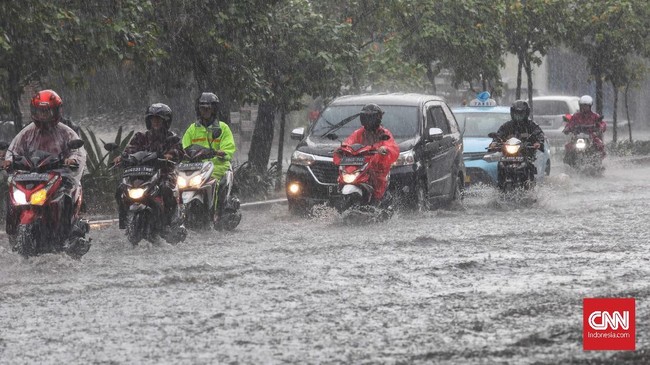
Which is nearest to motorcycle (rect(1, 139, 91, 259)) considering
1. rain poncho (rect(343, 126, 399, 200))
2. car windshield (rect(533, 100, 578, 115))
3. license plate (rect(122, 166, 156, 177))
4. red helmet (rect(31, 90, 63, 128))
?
red helmet (rect(31, 90, 63, 128))

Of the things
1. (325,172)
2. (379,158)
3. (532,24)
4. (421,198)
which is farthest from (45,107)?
(532,24)

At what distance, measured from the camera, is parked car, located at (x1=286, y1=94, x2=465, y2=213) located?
1612cm

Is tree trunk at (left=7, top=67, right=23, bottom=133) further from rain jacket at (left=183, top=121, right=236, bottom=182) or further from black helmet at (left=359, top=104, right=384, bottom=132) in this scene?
black helmet at (left=359, top=104, right=384, bottom=132)

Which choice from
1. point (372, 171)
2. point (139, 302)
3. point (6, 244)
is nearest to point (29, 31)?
point (6, 244)

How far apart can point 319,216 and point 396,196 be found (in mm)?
942

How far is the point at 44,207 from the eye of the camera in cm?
1109

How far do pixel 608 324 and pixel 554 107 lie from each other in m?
29.8

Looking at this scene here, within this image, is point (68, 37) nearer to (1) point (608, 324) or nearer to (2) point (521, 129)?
(2) point (521, 129)

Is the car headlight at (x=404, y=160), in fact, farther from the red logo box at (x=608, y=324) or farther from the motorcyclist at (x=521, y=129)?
the red logo box at (x=608, y=324)

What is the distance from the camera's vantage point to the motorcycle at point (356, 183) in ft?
49.3

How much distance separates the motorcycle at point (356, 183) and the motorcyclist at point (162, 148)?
Answer: 264cm

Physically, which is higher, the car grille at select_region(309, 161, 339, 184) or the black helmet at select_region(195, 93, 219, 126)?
the black helmet at select_region(195, 93, 219, 126)

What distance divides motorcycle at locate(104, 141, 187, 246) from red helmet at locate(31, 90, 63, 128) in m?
1.05

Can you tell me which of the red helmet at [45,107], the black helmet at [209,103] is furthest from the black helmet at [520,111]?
the red helmet at [45,107]
